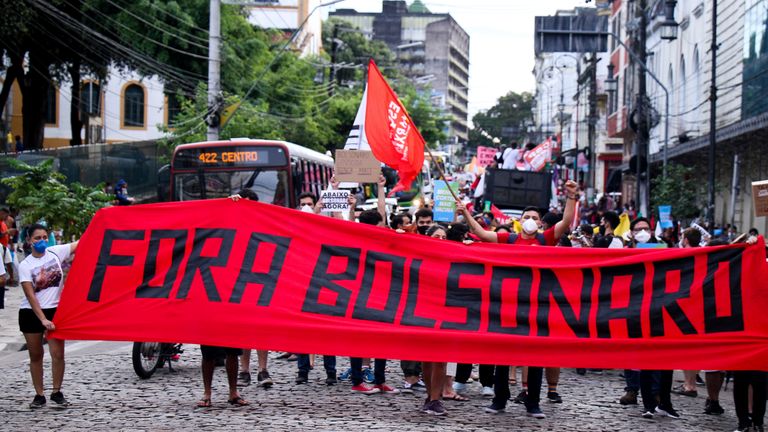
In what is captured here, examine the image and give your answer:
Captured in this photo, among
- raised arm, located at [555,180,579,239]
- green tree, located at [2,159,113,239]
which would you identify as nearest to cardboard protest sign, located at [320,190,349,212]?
raised arm, located at [555,180,579,239]

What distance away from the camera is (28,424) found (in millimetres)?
9047

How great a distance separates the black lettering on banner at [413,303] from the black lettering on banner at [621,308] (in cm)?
140

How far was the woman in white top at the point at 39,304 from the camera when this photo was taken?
31.6ft

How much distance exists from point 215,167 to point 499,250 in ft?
44.8

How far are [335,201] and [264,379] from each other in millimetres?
4336

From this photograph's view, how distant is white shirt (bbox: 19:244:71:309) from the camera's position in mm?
9641

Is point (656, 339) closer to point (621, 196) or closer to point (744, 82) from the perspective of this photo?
point (744, 82)

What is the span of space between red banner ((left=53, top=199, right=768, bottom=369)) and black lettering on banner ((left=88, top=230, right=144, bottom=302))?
1cm

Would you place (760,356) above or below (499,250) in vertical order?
below

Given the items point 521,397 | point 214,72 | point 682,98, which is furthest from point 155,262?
point 682,98

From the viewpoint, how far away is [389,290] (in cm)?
945

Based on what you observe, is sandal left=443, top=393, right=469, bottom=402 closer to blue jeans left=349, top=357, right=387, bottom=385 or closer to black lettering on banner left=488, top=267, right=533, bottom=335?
blue jeans left=349, top=357, right=387, bottom=385

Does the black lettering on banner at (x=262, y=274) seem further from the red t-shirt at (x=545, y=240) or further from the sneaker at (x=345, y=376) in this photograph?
the sneaker at (x=345, y=376)

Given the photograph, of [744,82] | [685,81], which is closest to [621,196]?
[685,81]
